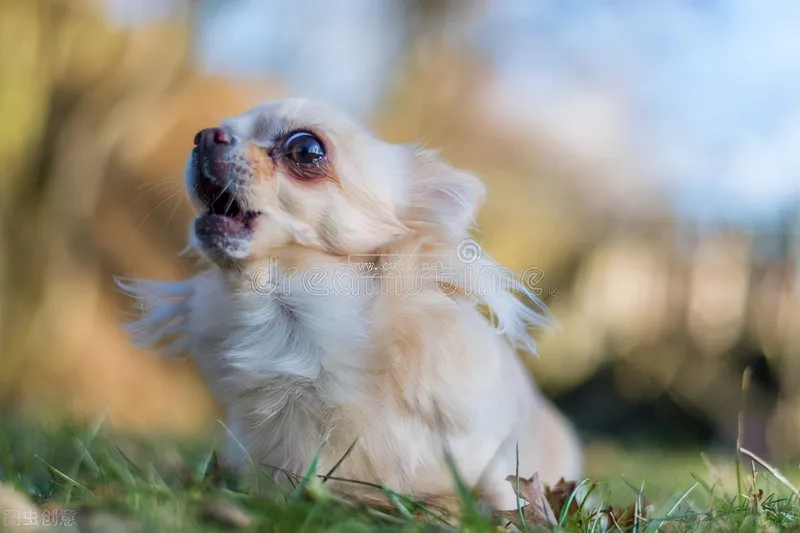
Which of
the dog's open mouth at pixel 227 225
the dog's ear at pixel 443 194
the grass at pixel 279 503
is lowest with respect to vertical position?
the grass at pixel 279 503

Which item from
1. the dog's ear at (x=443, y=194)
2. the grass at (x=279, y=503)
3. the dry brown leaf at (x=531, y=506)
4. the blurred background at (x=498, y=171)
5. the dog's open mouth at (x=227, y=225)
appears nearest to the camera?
the grass at (x=279, y=503)

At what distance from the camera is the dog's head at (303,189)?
99 cm

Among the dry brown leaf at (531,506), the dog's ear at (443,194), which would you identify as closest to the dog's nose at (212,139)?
the dog's ear at (443,194)

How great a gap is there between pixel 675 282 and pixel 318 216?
1.91 metres

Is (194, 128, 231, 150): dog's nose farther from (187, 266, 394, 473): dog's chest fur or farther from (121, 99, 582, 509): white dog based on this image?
→ (187, 266, 394, 473): dog's chest fur

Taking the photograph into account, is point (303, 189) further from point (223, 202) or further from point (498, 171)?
point (498, 171)

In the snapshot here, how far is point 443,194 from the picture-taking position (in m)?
1.16

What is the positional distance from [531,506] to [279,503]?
37 centimetres

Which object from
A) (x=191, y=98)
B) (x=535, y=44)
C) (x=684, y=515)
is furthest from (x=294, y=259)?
(x=535, y=44)

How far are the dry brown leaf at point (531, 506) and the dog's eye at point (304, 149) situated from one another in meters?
0.57

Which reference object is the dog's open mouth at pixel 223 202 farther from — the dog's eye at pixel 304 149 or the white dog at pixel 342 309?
the dog's eye at pixel 304 149

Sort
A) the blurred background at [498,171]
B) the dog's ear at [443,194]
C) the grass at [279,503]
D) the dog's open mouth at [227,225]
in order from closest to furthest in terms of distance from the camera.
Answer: the grass at [279,503] < the dog's open mouth at [227,225] < the dog's ear at [443,194] < the blurred background at [498,171]

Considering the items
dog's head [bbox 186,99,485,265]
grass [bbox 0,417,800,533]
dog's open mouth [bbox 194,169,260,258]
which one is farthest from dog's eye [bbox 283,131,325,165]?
grass [bbox 0,417,800,533]

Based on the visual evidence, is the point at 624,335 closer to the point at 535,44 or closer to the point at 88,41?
the point at 535,44
